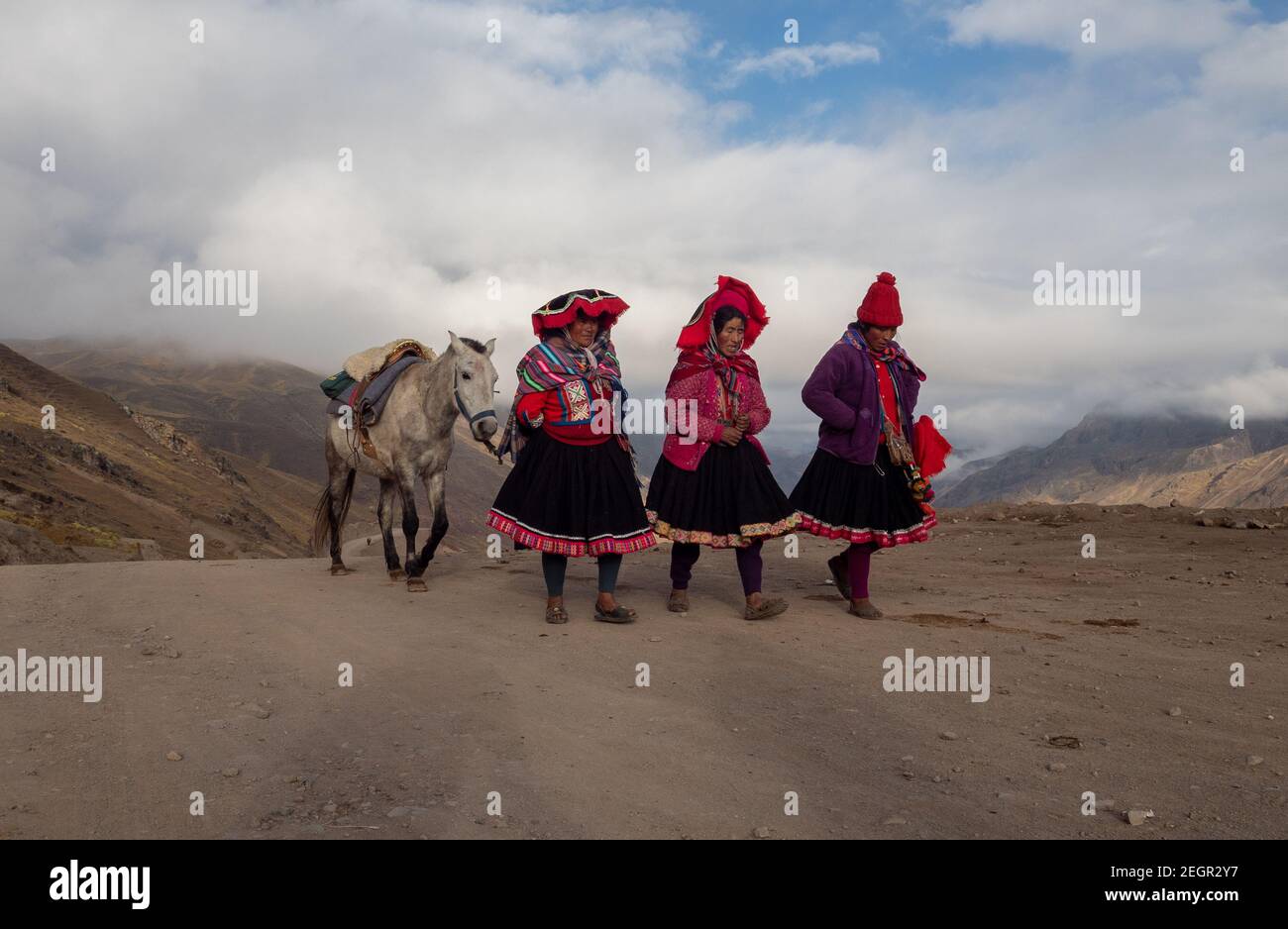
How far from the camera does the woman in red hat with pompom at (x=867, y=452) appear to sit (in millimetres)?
7641

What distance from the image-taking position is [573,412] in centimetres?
730

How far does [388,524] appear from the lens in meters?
10.1

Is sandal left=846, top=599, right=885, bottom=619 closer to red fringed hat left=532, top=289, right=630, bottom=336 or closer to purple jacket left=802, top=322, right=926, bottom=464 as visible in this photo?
purple jacket left=802, top=322, right=926, bottom=464

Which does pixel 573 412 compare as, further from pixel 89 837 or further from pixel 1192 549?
pixel 1192 549

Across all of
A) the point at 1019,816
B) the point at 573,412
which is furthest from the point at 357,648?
the point at 1019,816

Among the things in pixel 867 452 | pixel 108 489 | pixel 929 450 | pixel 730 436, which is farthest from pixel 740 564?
pixel 108 489

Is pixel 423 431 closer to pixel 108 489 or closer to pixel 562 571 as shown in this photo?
pixel 562 571

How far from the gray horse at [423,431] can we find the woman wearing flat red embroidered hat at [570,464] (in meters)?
1.07

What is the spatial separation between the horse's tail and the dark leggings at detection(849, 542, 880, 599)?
600cm

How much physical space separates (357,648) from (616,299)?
342cm

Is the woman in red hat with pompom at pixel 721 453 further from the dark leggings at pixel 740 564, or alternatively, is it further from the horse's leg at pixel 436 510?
the horse's leg at pixel 436 510

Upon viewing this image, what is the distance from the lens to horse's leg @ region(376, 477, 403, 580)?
9.80 meters

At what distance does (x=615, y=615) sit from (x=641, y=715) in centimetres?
229

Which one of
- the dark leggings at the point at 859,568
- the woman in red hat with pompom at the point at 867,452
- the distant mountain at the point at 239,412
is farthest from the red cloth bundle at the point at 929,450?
the distant mountain at the point at 239,412
